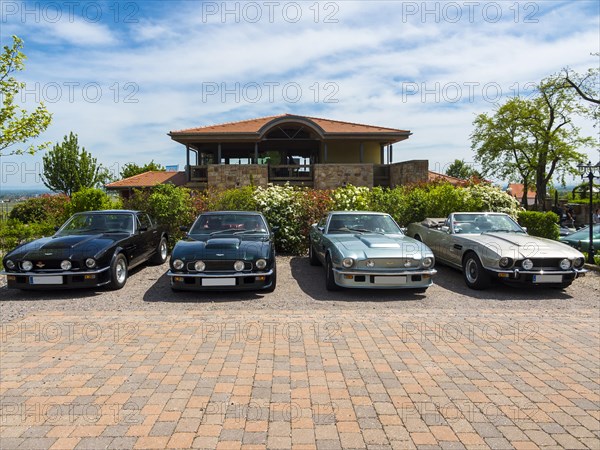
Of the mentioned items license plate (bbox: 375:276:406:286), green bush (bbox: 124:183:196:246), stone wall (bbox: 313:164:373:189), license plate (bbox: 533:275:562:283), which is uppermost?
stone wall (bbox: 313:164:373:189)

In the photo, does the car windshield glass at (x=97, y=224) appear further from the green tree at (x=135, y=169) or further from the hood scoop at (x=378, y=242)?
the green tree at (x=135, y=169)

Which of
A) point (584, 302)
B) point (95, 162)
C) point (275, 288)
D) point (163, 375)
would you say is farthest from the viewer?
point (95, 162)

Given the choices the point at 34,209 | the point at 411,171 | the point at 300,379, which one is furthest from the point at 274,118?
the point at 300,379

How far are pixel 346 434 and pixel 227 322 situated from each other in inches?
113

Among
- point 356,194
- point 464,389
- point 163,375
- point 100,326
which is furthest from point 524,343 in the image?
point 356,194

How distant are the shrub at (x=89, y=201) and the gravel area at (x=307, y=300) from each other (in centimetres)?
502

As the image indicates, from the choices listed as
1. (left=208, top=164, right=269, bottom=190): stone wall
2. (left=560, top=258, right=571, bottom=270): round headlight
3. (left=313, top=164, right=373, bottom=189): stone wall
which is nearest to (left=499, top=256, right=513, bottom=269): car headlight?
(left=560, top=258, right=571, bottom=270): round headlight

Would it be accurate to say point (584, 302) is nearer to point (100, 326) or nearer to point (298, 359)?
point (298, 359)

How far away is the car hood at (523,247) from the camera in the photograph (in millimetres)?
6977

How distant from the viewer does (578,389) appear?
3.54 m

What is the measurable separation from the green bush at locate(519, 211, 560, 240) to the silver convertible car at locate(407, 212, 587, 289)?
3.78 metres

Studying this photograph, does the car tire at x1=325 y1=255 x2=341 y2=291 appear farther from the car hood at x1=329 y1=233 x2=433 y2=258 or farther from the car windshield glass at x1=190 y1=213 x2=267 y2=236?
the car windshield glass at x1=190 y1=213 x2=267 y2=236

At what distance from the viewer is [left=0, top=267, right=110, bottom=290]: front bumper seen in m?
6.65

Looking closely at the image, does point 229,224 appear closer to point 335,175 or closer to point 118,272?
point 118,272
